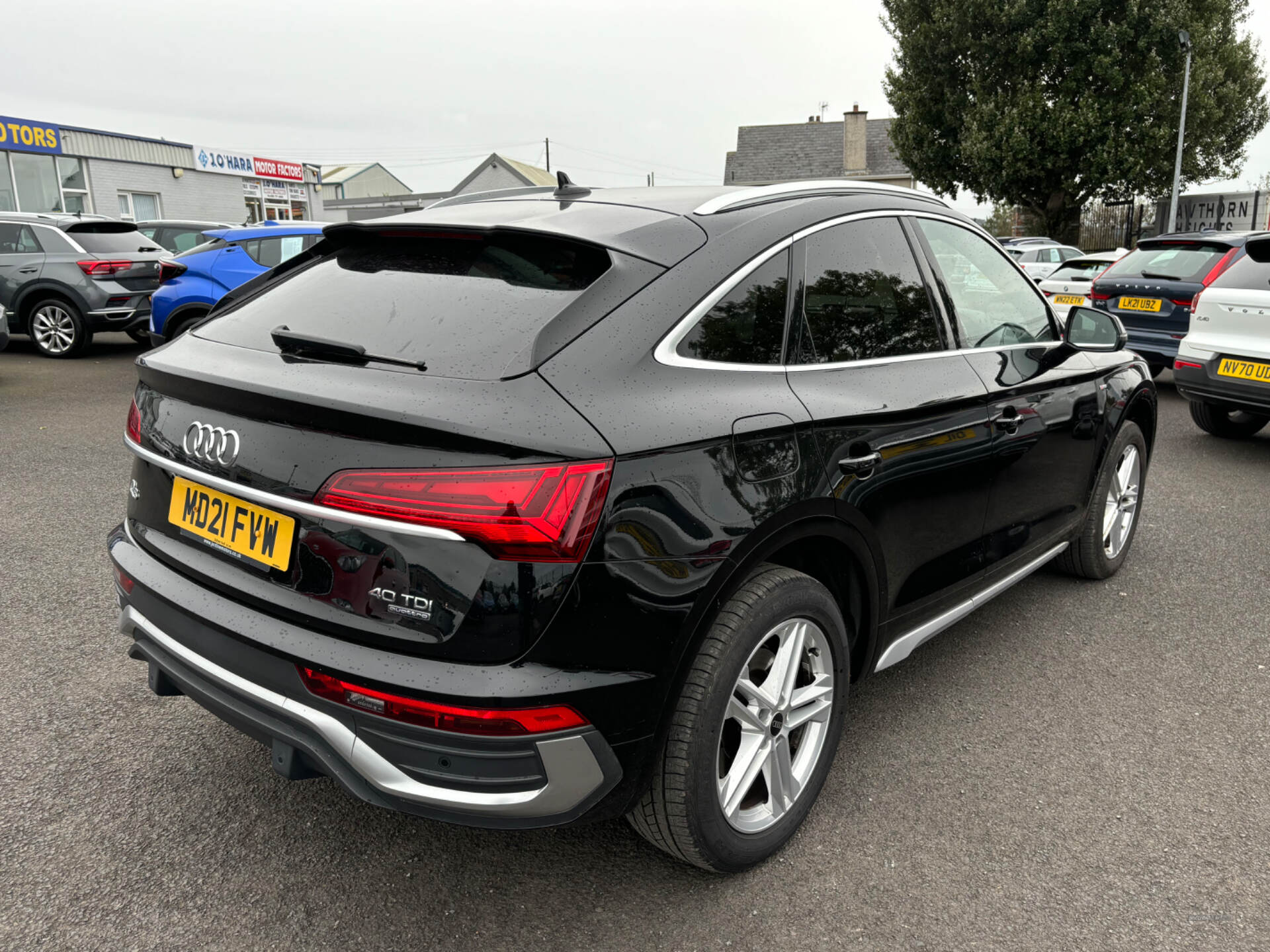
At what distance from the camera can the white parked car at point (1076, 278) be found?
1145cm

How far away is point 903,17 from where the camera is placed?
2792cm

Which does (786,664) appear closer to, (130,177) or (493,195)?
(493,195)

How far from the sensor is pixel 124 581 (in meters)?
2.43

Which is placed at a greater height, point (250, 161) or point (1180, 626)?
point (250, 161)

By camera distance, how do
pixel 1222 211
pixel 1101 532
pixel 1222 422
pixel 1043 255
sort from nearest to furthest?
pixel 1101 532 < pixel 1222 422 < pixel 1043 255 < pixel 1222 211

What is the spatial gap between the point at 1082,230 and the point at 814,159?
18.9 meters

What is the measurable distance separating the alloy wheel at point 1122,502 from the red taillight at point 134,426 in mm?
3813

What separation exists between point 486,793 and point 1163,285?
9.11 metres

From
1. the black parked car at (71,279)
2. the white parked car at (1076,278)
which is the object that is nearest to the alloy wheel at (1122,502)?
the white parked car at (1076,278)

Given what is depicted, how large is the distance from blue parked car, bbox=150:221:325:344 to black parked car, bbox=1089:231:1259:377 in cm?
823

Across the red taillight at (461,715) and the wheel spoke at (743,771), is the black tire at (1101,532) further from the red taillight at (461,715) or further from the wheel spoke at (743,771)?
the red taillight at (461,715)

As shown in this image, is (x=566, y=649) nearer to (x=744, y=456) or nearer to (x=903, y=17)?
(x=744, y=456)

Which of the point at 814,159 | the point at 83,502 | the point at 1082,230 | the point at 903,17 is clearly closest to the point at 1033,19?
the point at 903,17

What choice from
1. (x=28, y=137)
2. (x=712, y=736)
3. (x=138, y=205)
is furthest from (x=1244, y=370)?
(x=138, y=205)
